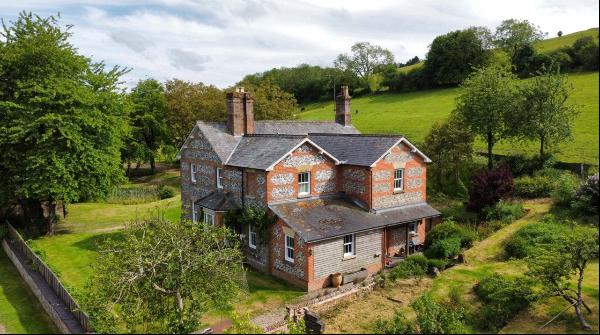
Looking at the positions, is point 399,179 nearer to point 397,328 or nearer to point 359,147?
point 359,147

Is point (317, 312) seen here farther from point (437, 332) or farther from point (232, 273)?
point (437, 332)

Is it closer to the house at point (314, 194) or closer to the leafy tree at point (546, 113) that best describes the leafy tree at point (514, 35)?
the leafy tree at point (546, 113)

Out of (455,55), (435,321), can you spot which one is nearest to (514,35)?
(455,55)

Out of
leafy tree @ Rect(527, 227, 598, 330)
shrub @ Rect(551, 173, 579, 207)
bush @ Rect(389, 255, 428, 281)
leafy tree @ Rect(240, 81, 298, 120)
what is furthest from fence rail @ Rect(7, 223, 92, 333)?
leafy tree @ Rect(240, 81, 298, 120)

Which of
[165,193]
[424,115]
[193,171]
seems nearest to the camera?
[193,171]

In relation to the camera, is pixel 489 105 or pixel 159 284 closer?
pixel 159 284

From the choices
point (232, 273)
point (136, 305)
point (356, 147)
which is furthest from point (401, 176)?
point (136, 305)

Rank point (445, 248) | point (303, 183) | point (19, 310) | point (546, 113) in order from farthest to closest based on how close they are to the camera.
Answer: point (546, 113), point (303, 183), point (445, 248), point (19, 310)
